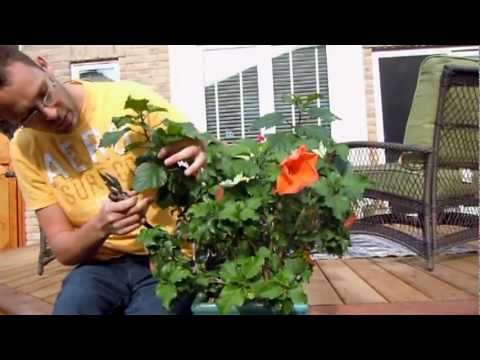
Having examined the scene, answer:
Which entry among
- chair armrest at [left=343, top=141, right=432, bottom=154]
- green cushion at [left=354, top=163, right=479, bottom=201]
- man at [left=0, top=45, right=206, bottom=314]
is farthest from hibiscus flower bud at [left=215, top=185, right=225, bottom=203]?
green cushion at [left=354, top=163, right=479, bottom=201]

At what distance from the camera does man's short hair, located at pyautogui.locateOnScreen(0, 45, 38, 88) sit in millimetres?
856

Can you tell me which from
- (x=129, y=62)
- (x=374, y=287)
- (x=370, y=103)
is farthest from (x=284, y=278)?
(x=129, y=62)

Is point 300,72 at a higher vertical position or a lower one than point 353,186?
higher

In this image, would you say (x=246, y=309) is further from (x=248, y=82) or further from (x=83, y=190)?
(x=248, y=82)

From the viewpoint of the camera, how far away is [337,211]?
2.40 ft

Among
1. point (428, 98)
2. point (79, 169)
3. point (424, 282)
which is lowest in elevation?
point (424, 282)

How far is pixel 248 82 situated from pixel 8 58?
3446 millimetres

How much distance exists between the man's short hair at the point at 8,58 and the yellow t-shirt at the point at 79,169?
0.17 meters

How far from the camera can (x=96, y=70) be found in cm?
427

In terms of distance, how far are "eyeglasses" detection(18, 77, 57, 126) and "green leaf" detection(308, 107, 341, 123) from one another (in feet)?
1.47

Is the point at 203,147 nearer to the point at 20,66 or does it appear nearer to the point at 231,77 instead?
the point at 20,66

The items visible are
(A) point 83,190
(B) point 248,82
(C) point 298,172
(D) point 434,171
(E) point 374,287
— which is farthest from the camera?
(B) point 248,82
